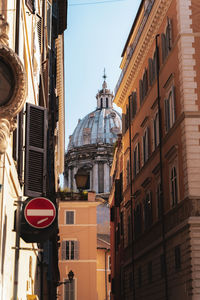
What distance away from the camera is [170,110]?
26.1 metres

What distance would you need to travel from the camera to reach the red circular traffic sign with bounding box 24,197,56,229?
34.4 ft

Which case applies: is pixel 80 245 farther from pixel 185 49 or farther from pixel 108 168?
pixel 108 168

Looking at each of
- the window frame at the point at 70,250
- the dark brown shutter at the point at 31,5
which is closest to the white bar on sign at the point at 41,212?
the dark brown shutter at the point at 31,5

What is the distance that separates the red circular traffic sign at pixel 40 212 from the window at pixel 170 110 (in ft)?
50.4

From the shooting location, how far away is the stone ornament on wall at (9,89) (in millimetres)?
9086

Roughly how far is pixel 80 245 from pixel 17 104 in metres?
47.3

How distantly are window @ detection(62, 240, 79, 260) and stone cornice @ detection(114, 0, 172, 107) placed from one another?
757 inches

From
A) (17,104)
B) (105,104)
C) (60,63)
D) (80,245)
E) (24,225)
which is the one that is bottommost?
(24,225)

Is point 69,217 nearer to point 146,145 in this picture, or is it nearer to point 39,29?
point 146,145

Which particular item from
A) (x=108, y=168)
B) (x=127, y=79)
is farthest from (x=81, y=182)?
(x=108, y=168)

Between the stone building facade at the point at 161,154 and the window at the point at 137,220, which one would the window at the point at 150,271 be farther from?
the window at the point at 137,220

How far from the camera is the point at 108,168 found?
11156 cm

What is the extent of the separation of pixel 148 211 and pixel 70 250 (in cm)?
2692

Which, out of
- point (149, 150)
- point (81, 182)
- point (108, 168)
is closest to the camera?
point (81, 182)
